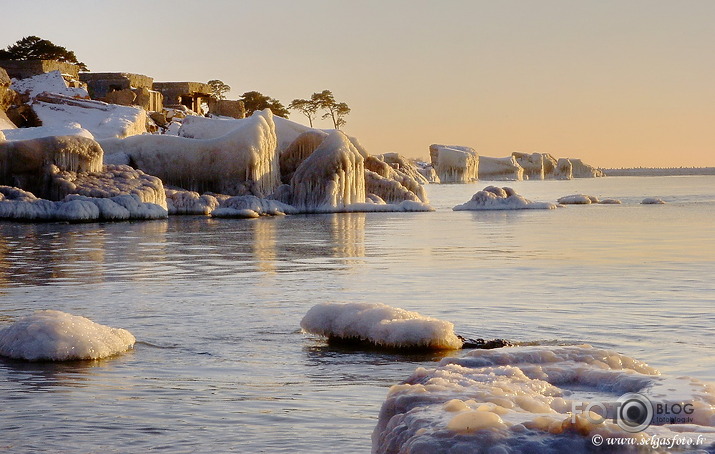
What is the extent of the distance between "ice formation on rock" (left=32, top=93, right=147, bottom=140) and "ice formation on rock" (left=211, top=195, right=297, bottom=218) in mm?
18272

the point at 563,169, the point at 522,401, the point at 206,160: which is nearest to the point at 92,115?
the point at 206,160

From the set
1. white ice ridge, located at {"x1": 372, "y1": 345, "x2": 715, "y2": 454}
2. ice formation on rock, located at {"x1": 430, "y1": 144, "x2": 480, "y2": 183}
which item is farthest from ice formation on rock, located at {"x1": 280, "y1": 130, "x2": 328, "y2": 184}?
ice formation on rock, located at {"x1": 430, "y1": 144, "x2": 480, "y2": 183}

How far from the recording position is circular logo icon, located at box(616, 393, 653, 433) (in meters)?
4.09

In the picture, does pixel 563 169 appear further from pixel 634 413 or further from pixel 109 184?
pixel 634 413

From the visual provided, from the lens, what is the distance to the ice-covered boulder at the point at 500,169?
168375 mm

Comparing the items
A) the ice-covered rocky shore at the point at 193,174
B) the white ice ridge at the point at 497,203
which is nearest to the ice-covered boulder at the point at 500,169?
the ice-covered rocky shore at the point at 193,174

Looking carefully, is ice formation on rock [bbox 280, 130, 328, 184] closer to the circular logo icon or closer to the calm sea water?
the calm sea water

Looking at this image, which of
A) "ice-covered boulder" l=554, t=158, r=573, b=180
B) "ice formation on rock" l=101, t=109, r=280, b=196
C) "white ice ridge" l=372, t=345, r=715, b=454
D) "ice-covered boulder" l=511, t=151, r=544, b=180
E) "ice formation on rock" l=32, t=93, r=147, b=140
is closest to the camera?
"white ice ridge" l=372, t=345, r=715, b=454

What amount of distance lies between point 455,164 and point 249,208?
322ft

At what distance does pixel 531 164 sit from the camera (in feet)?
596

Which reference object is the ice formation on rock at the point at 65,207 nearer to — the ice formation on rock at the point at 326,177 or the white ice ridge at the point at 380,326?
the ice formation on rock at the point at 326,177

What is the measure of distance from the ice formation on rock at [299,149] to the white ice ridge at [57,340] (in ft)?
126

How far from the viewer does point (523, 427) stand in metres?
3.99

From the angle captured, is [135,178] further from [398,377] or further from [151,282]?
[398,377]
